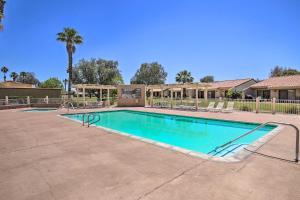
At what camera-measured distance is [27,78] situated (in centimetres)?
8169

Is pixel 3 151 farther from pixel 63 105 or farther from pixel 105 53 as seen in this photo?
pixel 105 53

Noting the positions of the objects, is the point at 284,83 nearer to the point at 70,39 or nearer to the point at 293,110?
the point at 293,110

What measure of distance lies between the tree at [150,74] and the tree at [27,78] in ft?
196

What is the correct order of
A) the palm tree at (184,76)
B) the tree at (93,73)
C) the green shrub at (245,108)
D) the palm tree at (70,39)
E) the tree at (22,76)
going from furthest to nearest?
1. the tree at (22,76)
2. the palm tree at (184,76)
3. the tree at (93,73)
4. the palm tree at (70,39)
5. the green shrub at (245,108)

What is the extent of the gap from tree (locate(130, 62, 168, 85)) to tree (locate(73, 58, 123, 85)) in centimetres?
→ 1549

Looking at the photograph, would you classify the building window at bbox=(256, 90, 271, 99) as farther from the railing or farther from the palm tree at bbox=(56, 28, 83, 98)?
the palm tree at bbox=(56, 28, 83, 98)

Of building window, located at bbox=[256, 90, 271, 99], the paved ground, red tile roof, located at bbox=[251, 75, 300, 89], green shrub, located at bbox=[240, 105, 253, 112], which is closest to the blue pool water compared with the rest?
the paved ground

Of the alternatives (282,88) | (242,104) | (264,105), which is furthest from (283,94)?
(264,105)

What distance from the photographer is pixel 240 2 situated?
12820 millimetres

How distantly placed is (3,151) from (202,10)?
14970mm

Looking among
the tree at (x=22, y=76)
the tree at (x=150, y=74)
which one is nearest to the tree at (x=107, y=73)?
the tree at (x=150, y=74)

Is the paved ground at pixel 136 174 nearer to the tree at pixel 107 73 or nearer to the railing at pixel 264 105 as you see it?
the railing at pixel 264 105

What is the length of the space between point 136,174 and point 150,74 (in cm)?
4623

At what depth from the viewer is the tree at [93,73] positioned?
3247 centimetres
